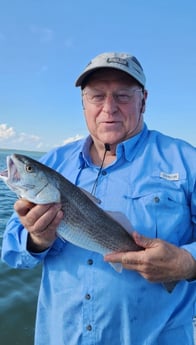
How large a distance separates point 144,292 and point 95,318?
1.70ft

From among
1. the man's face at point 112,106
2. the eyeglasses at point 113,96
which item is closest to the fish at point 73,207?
the man's face at point 112,106

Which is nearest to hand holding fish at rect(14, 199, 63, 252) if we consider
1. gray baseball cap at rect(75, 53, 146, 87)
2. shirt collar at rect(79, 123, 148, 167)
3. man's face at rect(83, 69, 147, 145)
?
shirt collar at rect(79, 123, 148, 167)

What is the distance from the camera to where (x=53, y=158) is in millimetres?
4043

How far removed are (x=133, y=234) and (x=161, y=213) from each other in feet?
1.36

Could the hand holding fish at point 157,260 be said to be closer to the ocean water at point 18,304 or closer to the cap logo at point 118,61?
the cap logo at point 118,61

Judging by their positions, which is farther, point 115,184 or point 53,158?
point 53,158

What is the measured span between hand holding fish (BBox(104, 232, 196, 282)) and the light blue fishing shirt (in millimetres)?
140

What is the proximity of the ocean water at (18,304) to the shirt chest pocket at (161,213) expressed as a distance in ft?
12.8

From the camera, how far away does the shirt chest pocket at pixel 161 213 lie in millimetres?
3275

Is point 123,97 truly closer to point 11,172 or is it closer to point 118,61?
point 118,61

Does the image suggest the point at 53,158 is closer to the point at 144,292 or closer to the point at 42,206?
the point at 42,206

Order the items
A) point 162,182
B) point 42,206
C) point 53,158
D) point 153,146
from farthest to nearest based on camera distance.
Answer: point 53,158
point 153,146
point 162,182
point 42,206

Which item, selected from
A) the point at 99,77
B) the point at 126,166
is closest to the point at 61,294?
the point at 126,166

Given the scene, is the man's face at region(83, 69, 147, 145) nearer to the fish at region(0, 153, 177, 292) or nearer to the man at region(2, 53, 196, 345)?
the man at region(2, 53, 196, 345)
